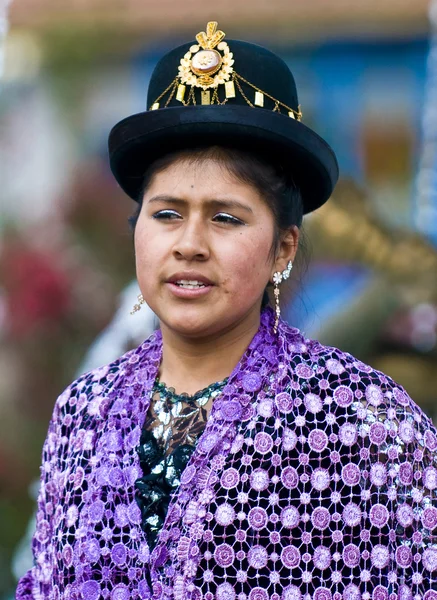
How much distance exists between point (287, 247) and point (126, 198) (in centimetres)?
194

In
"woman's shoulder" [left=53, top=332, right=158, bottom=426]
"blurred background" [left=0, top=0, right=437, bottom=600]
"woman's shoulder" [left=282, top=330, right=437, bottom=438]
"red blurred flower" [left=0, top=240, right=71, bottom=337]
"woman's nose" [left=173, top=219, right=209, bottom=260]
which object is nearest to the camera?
"woman's nose" [left=173, top=219, right=209, bottom=260]

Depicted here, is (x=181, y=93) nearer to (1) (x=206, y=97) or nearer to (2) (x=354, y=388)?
(1) (x=206, y=97)

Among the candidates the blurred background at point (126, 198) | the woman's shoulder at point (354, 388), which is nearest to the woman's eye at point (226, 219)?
the woman's shoulder at point (354, 388)

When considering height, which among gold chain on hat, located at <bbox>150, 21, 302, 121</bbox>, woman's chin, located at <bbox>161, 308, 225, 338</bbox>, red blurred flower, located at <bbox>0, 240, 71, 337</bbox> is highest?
red blurred flower, located at <bbox>0, 240, 71, 337</bbox>

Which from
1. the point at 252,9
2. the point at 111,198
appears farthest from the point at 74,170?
the point at 252,9

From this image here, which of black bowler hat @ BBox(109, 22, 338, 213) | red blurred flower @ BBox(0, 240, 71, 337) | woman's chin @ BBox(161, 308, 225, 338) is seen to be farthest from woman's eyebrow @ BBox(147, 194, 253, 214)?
red blurred flower @ BBox(0, 240, 71, 337)

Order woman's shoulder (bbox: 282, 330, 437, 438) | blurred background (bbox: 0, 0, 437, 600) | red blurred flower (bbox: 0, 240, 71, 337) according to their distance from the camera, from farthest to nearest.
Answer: red blurred flower (bbox: 0, 240, 71, 337) → blurred background (bbox: 0, 0, 437, 600) → woman's shoulder (bbox: 282, 330, 437, 438)

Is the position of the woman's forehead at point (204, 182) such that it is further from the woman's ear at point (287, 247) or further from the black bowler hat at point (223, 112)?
the woman's ear at point (287, 247)

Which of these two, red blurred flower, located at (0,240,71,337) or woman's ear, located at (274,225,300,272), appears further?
red blurred flower, located at (0,240,71,337)

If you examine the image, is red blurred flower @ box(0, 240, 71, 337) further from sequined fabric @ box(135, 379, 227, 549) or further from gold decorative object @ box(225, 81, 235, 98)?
gold decorative object @ box(225, 81, 235, 98)

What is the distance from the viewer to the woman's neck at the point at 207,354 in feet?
6.39

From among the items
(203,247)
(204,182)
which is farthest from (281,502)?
(204,182)

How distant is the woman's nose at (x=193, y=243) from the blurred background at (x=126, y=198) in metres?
1.26

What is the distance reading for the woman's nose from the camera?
69.7 inches
